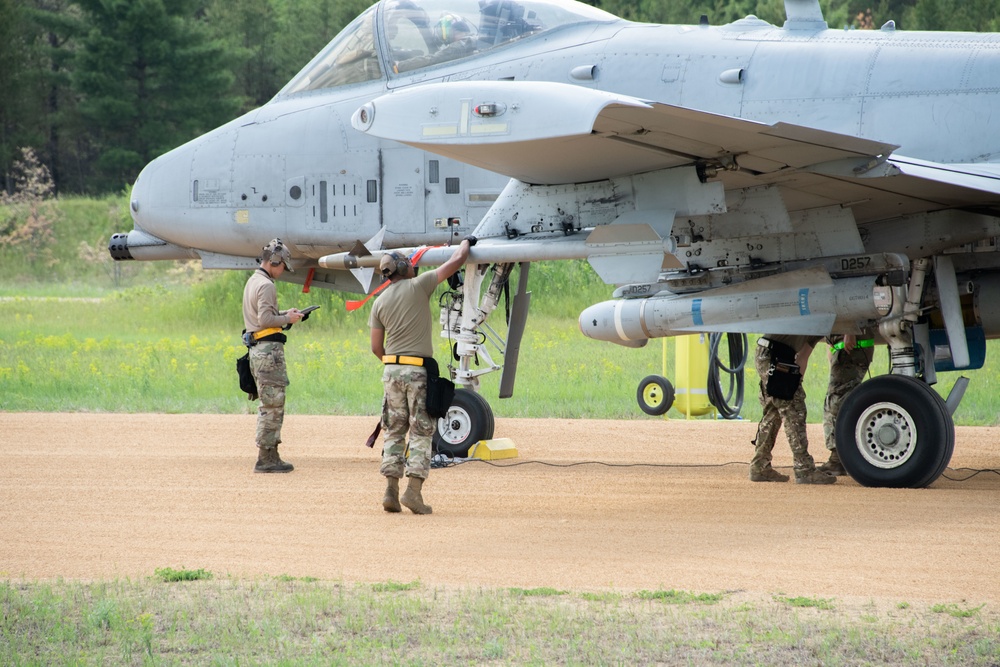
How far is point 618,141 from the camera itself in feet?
28.1

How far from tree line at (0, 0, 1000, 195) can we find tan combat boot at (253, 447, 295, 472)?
3401 cm

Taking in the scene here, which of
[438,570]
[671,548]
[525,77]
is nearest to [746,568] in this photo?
[671,548]

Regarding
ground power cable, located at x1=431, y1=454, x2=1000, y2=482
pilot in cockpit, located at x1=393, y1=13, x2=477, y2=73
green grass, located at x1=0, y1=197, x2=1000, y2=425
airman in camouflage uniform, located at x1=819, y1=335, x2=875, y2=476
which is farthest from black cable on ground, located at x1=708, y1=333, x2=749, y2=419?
pilot in cockpit, located at x1=393, y1=13, x2=477, y2=73

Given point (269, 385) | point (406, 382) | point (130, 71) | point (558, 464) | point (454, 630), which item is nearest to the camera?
point (454, 630)

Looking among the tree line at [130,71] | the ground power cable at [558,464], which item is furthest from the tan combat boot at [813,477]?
the tree line at [130,71]

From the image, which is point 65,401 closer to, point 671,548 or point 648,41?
point 648,41

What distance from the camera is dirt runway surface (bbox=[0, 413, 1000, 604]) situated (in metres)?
6.87

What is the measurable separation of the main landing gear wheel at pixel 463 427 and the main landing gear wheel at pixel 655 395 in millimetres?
4145

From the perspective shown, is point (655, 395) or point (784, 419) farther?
point (655, 395)

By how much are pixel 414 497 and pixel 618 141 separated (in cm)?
307

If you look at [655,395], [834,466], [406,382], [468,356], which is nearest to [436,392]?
[406,382]

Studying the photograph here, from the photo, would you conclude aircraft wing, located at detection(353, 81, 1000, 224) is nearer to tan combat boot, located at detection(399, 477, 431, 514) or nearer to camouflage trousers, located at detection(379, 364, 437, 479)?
camouflage trousers, located at detection(379, 364, 437, 479)

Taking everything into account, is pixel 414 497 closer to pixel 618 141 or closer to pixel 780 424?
pixel 618 141

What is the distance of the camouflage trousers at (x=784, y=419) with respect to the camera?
1032 centimetres
